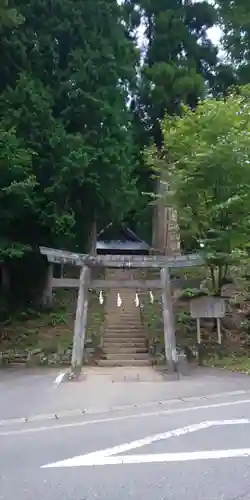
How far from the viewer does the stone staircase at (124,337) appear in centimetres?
1475

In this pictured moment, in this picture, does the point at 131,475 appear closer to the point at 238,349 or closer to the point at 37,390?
the point at 37,390

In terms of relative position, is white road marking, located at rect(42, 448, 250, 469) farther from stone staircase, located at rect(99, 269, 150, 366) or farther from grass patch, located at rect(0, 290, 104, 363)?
grass patch, located at rect(0, 290, 104, 363)

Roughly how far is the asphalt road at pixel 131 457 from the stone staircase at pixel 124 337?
666cm

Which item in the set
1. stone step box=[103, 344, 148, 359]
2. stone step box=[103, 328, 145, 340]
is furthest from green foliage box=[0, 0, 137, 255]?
stone step box=[103, 344, 148, 359]

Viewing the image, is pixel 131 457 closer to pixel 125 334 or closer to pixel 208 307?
pixel 208 307

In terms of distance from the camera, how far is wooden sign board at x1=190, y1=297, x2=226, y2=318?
14711mm

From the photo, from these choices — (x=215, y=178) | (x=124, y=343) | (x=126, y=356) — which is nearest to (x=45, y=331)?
(x=124, y=343)

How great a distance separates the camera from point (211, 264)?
15.1 metres

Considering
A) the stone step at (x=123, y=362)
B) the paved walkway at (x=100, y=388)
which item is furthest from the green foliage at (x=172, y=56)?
the paved walkway at (x=100, y=388)

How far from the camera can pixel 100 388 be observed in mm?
10836

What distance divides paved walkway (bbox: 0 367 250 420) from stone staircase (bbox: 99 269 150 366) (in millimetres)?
874

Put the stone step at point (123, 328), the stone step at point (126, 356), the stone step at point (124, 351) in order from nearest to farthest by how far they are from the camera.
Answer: the stone step at point (126, 356), the stone step at point (124, 351), the stone step at point (123, 328)

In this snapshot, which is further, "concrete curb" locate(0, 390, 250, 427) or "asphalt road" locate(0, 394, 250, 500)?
"concrete curb" locate(0, 390, 250, 427)

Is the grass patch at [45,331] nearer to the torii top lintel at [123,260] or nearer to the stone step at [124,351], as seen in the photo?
the stone step at [124,351]
